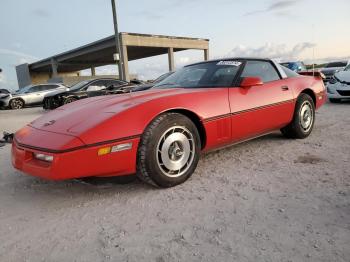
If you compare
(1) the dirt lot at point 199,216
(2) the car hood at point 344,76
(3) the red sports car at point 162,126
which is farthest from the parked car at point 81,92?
(1) the dirt lot at point 199,216

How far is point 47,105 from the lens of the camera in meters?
11.3

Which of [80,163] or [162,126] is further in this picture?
[162,126]

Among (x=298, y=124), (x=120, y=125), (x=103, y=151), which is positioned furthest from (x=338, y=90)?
(x=103, y=151)

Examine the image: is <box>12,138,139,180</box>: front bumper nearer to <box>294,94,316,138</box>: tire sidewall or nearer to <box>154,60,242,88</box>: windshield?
<box>154,60,242,88</box>: windshield

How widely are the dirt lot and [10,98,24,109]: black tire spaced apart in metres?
12.6

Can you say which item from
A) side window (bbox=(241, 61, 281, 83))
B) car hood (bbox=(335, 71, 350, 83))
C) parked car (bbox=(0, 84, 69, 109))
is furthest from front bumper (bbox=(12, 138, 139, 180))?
parked car (bbox=(0, 84, 69, 109))

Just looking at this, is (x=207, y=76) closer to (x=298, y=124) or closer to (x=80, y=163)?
(x=298, y=124)

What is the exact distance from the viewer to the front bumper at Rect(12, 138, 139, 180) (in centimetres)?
242

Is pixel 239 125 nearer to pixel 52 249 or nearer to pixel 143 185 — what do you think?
pixel 143 185

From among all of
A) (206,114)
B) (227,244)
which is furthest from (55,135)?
(227,244)

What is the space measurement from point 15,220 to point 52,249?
2.06ft

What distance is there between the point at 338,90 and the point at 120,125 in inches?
282

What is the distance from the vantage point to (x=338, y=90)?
26.6 ft

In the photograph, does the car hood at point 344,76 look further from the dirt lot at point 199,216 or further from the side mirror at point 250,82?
the side mirror at point 250,82
